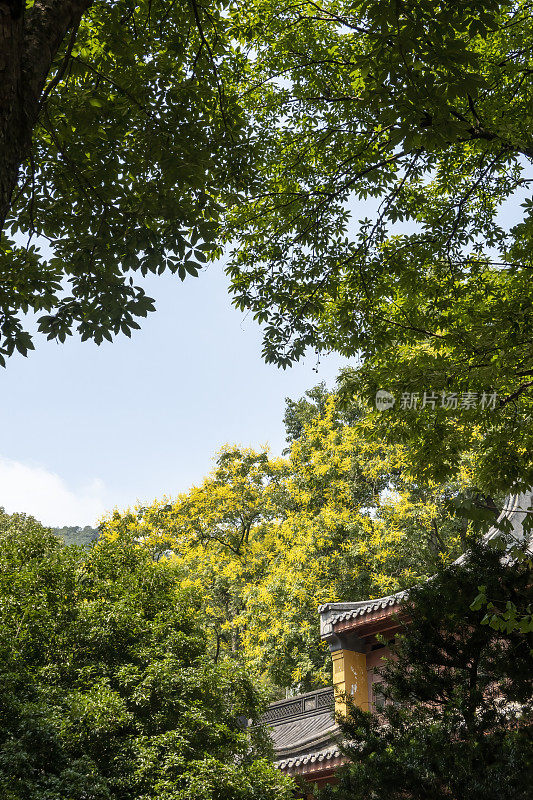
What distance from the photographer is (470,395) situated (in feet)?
21.7

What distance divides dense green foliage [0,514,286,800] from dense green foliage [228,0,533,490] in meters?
3.91

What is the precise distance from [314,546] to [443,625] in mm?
12354

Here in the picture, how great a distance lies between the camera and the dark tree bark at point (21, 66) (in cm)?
217

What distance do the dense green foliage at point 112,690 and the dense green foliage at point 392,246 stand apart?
12.8 feet

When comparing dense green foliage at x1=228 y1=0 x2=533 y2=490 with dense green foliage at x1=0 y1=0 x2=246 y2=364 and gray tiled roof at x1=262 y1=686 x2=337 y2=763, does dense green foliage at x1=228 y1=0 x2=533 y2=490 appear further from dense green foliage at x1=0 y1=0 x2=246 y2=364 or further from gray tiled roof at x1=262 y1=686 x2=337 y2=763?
gray tiled roof at x1=262 y1=686 x2=337 y2=763

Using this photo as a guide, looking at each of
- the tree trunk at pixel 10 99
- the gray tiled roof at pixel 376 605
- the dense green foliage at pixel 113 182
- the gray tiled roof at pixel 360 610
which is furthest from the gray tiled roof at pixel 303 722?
the tree trunk at pixel 10 99

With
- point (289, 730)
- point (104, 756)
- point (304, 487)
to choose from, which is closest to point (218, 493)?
point (304, 487)

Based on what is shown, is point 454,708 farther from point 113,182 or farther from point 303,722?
point 303,722

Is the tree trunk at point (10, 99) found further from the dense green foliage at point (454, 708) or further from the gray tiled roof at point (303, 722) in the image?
the gray tiled roof at point (303, 722)

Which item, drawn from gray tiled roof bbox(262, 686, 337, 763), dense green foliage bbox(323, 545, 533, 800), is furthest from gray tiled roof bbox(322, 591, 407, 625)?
dense green foliage bbox(323, 545, 533, 800)

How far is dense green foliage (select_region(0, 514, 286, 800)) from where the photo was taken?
263 inches

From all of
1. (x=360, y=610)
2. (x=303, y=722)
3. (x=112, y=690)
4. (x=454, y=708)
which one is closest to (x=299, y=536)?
(x=303, y=722)

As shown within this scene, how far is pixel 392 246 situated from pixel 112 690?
5.91 m

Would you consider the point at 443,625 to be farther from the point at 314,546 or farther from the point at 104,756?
the point at 314,546
